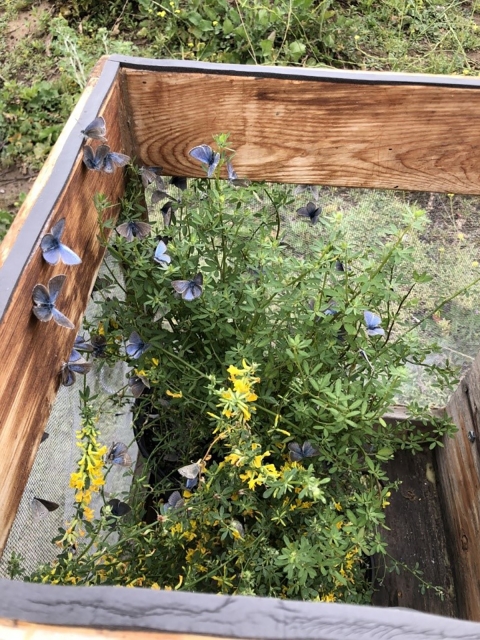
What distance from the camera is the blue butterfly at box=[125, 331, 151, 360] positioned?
1.10 meters

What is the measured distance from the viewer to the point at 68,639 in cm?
38

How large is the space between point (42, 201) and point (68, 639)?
1.98 ft

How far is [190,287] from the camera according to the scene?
3.26 ft

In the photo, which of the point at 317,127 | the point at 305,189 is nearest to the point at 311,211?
the point at 305,189

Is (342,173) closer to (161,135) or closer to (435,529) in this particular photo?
(161,135)

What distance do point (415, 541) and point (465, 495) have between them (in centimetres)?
20

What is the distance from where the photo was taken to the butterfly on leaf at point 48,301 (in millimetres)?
754

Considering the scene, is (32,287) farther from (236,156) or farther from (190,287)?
(236,156)

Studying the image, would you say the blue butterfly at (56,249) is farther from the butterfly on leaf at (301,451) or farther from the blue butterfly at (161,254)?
the butterfly on leaf at (301,451)

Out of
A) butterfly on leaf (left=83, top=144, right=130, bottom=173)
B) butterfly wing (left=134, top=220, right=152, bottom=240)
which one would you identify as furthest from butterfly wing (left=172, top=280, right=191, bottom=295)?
butterfly on leaf (left=83, top=144, right=130, bottom=173)

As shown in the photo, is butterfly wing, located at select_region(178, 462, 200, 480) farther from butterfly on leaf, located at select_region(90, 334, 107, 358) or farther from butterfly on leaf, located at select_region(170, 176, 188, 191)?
butterfly on leaf, located at select_region(170, 176, 188, 191)

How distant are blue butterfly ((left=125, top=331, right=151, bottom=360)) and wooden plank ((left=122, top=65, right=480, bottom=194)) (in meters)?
0.38

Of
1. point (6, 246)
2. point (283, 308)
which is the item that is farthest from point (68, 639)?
point (283, 308)

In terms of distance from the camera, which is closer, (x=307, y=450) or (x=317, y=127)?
(x=307, y=450)
